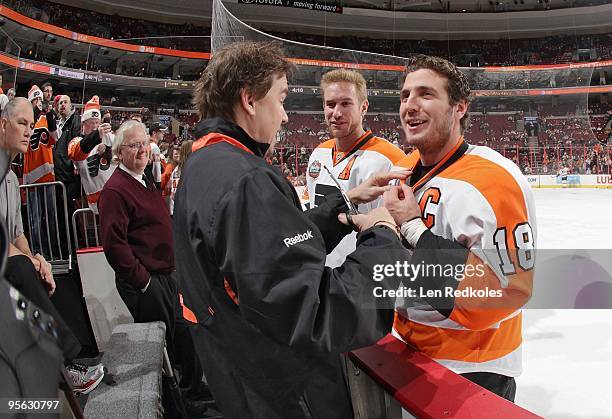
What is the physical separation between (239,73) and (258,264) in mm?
296

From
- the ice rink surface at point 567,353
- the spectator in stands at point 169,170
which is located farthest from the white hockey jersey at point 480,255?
the spectator in stands at point 169,170

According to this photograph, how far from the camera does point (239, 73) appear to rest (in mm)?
616

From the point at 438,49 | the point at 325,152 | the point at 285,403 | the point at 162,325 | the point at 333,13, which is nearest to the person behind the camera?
the point at 285,403

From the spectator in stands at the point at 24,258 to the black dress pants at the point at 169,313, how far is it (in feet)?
1.32

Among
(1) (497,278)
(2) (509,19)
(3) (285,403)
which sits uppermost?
(2) (509,19)

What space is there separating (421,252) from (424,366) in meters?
0.18

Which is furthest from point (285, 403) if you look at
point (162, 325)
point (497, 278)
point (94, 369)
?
point (162, 325)

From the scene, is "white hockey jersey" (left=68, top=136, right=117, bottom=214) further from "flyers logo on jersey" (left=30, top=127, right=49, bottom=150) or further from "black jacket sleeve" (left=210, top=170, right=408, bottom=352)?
"black jacket sleeve" (left=210, top=170, right=408, bottom=352)

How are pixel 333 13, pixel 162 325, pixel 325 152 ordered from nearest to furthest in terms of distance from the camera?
pixel 325 152 → pixel 333 13 → pixel 162 325

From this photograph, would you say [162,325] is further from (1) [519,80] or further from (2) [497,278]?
(1) [519,80]

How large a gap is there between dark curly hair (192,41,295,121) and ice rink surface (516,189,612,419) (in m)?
0.76

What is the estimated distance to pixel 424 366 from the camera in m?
0.66

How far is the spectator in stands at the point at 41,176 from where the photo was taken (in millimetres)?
1327

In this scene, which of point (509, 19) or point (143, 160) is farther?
point (143, 160)
